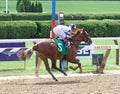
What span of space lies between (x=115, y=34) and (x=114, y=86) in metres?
15.7

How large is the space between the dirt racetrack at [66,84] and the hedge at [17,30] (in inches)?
439

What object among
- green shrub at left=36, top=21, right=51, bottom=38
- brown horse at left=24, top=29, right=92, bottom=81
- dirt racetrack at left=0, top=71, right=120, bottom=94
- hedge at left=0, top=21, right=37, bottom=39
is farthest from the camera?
green shrub at left=36, top=21, right=51, bottom=38

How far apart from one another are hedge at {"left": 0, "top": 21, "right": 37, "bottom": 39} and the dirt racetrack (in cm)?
1116

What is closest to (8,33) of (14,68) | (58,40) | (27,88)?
(14,68)

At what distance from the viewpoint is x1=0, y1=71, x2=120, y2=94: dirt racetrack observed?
34.7ft

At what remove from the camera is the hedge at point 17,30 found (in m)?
24.6

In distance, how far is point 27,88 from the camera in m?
11.1

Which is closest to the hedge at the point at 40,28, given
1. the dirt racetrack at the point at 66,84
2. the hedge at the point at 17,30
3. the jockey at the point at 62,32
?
the hedge at the point at 17,30

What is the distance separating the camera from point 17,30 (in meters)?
24.8

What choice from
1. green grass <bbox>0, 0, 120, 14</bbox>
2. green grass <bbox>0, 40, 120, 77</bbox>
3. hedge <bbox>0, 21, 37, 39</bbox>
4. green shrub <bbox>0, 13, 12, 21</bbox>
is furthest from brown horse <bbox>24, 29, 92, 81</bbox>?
green grass <bbox>0, 0, 120, 14</bbox>

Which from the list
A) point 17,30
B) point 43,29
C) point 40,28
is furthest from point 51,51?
point 40,28

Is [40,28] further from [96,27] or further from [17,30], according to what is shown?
[96,27]

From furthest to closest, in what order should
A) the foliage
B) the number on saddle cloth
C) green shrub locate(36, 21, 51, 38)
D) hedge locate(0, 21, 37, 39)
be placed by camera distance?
the foliage → green shrub locate(36, 21, 51, 38) → hedge locate(0, 21, 37, 39) → the number on saddle cloth

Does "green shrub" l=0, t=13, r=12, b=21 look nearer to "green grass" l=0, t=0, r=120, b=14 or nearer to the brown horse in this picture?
"green grass" l=0, t=0, r=120, b=14
